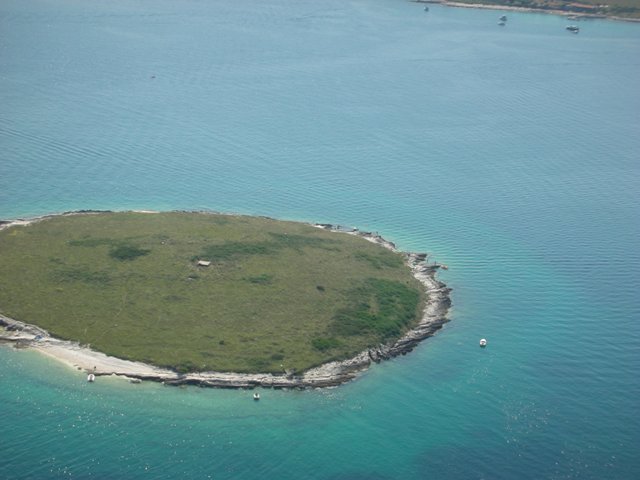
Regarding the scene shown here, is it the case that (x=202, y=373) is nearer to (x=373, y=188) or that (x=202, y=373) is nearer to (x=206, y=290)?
(x=206, y=290)

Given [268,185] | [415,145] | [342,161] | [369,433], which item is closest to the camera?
[369,433]

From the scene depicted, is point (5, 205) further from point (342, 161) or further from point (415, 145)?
point (415, 145)

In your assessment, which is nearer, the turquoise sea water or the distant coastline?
the turquoise sea water

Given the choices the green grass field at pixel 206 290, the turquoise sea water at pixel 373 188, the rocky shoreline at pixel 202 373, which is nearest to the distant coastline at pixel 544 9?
the turquoise sea water at pixel 373 188

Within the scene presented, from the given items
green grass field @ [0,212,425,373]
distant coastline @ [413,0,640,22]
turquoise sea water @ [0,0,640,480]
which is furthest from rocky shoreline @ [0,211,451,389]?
distant coastline @ [413,0,640,22]

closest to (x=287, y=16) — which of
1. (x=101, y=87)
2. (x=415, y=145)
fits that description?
(x=101, y=87)

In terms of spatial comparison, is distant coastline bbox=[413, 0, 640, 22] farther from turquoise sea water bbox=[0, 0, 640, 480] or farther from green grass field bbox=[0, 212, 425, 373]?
green grass field bbox=[0, 212, 425, 373]
